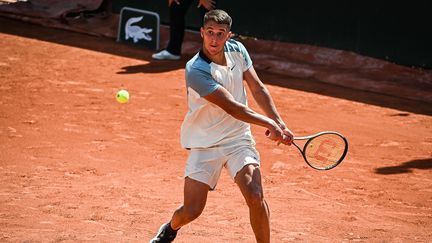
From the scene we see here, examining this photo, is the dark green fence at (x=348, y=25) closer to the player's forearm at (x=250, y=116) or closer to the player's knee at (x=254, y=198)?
the player's forearm at (x=250, y=116)

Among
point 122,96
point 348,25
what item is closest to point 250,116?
point 122,96

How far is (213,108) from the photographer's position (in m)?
5.35

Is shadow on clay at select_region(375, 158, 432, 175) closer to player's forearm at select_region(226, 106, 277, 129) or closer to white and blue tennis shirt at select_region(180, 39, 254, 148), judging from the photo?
white and blue tennis shirt at select_region(180, 39, 254, 148)

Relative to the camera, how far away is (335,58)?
1358cm

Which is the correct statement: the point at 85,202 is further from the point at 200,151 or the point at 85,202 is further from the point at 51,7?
the point at 51,7

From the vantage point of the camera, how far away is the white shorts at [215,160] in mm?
5301

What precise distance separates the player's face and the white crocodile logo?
9.70 meters

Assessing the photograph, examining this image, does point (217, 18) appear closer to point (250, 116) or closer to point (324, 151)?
point (250, 116)

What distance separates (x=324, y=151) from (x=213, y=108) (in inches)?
36.2

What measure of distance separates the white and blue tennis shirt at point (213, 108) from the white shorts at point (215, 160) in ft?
0.19

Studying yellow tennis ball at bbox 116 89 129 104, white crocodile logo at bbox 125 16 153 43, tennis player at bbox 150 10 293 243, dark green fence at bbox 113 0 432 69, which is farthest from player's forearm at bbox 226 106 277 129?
white crocodile logo at bbox 125 16 153 43

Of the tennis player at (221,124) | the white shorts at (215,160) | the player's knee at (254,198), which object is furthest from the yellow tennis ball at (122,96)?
the player's knee at (254,198)

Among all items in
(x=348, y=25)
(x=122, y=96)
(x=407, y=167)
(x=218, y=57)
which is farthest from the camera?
(x=348, y=25)

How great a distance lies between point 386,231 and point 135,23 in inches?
370
